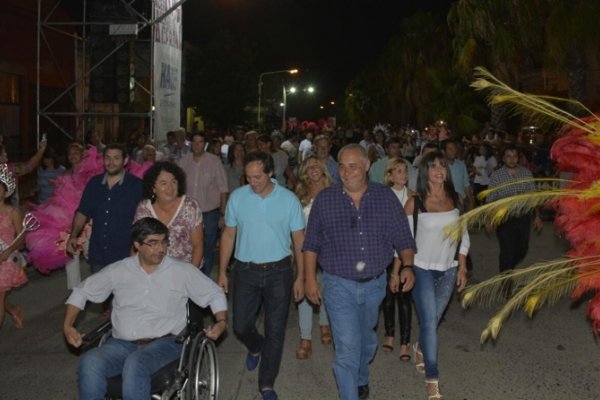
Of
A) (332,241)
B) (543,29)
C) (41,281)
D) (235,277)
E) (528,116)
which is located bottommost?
(41,281)

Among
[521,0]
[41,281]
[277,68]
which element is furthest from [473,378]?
[277,68]

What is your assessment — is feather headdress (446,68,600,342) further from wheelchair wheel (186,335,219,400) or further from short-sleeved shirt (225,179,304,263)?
short-sleeved shirt (225,179,304,263)

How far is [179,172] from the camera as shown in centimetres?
627

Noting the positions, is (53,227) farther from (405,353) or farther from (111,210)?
(405,353)

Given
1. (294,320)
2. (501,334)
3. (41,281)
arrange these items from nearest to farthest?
1. (501,334)
2. (294,320)
3. (41,281)

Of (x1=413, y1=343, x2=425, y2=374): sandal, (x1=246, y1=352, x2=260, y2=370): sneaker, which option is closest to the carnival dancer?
(x1=246, y1=352, x2=260, y2=370): sneaker

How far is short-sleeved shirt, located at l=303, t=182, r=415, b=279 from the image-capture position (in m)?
5.22

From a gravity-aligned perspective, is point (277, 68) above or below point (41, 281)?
above

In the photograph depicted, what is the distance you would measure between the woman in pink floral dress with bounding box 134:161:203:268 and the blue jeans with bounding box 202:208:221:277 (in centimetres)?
285

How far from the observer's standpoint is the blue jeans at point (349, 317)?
16.9 ft

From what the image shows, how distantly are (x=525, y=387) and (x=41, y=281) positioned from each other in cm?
675

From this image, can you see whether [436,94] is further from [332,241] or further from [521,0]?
[332,241]

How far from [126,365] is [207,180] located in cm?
515

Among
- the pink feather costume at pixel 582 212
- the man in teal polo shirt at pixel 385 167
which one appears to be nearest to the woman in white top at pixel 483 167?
the man in teal polo shirt at pixel 385 167
